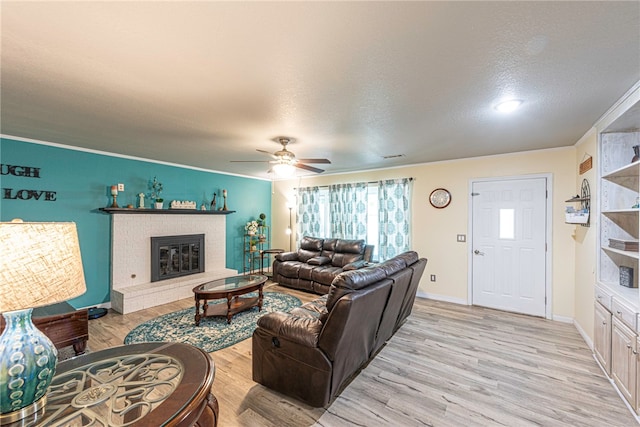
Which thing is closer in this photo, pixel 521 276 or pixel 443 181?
pixel 521 276

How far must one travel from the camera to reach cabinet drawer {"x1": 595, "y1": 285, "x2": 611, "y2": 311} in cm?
242

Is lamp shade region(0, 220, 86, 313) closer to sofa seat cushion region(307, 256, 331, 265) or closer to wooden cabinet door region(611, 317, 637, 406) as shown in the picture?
wooden cabinet door region(611, 317, 637, 406)

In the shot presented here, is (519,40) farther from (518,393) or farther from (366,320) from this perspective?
(518,393)

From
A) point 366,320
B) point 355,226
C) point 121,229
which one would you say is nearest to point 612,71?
point 366,320

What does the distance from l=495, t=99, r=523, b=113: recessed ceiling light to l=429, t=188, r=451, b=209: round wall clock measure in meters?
2.33

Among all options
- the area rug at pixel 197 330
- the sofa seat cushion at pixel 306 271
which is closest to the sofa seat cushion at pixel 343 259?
the sofa seat cushion at pixel 306 271

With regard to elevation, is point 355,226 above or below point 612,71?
below

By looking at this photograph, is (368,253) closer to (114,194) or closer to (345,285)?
(345,285)

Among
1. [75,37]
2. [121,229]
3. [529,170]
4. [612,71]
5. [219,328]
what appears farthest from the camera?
[121,229]

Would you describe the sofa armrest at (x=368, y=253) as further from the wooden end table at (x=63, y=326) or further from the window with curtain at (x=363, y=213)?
the wooden end table at (x=63, y=326)

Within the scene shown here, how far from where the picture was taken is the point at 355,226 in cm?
579

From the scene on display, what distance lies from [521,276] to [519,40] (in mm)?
3842

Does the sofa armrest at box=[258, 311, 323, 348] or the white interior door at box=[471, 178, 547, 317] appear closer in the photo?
the sofa armrest at box=[258, 311, 323, 348]

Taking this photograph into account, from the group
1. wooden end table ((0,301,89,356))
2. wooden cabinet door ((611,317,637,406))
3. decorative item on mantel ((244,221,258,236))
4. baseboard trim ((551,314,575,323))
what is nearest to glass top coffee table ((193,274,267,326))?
wooden end table ((0,301,89,356))
